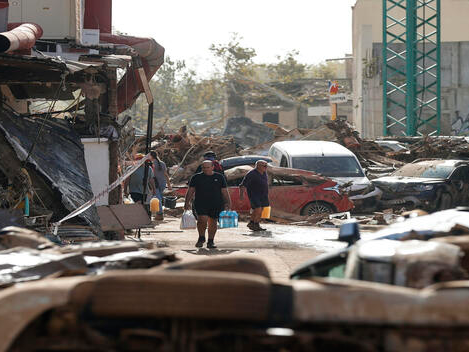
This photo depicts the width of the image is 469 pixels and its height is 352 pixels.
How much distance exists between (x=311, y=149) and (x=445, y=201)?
4029 mm

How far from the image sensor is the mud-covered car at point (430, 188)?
21.7 metres

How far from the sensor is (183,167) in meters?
33.9

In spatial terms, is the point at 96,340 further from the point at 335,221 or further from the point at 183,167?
the point at 183,167

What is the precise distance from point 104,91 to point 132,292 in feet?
45.6

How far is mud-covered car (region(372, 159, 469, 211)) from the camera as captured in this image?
21688 millimetres

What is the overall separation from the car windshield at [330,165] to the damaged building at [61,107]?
478 cm

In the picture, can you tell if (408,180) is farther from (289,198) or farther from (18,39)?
(18,39)

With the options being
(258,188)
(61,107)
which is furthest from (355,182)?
(61,107)

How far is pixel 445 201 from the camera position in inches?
868

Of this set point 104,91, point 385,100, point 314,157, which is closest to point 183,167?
point 314,157

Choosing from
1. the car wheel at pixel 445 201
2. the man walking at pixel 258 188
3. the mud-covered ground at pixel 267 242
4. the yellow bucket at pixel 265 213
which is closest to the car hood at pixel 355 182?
the car wheel at pixel 445 201

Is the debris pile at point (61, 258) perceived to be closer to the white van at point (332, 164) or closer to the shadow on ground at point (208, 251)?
the shadow on ground at point (208, 251)

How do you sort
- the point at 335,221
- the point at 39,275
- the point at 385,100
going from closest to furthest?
1. the point at 39,275
2. the point at 335,221
3. the point at 385,100

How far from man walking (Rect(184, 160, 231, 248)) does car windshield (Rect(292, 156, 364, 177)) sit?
7904mm
